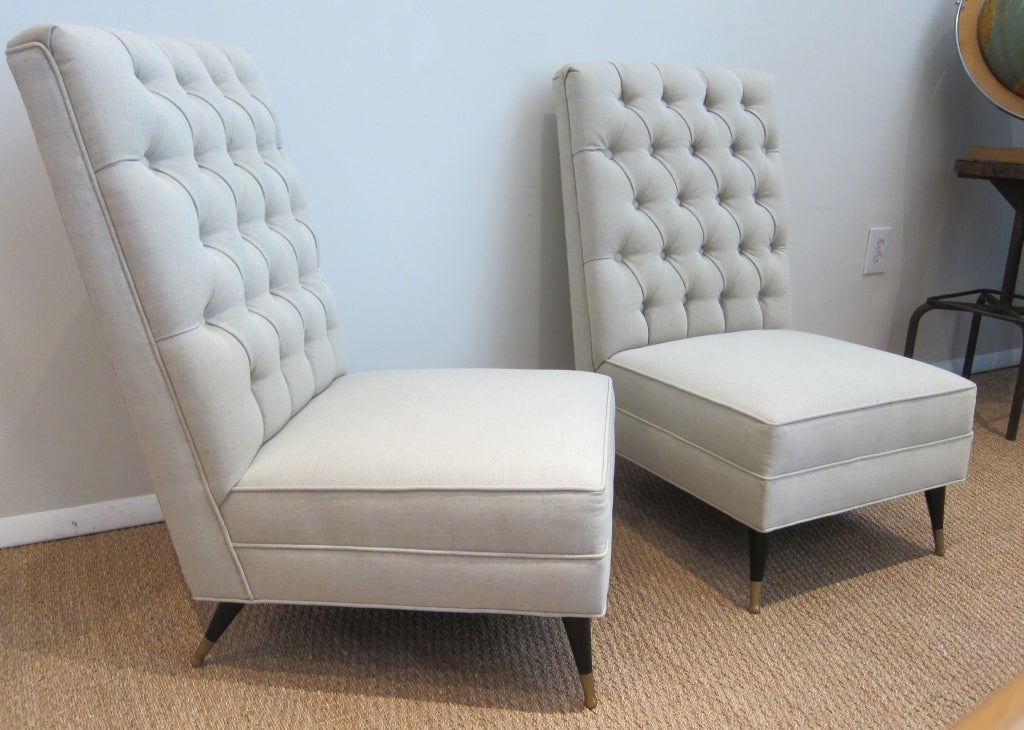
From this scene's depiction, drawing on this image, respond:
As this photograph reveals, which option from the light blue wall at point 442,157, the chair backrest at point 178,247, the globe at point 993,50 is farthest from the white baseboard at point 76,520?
the globe at point 993,50

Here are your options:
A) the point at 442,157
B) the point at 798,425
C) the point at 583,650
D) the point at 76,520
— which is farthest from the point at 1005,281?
the point at 76,520

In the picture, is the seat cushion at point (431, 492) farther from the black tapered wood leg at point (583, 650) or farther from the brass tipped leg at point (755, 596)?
the brass tipped leg at point (755, 596)

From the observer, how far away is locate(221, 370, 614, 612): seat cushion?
910 mm

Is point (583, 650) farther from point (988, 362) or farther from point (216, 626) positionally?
point (988, 362)

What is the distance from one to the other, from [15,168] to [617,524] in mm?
1236

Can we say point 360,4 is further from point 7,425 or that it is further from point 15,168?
point 7,425

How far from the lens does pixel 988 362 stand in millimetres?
2338

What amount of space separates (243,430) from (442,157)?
75cm

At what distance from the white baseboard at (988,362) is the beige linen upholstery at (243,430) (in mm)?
1738

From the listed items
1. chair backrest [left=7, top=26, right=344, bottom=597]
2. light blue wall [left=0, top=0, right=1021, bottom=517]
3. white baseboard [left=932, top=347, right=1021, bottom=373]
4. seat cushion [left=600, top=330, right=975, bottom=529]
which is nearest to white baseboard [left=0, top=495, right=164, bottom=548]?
light blue wall [left=0, top=0, right=1021, bottom=517]

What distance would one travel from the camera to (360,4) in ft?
4.37

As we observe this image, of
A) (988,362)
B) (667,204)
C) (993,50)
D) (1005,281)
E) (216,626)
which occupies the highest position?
(993,50)

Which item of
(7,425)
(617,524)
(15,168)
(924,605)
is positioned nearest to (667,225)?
(617,524)

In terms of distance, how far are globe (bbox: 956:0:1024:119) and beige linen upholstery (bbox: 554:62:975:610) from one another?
620 mm
